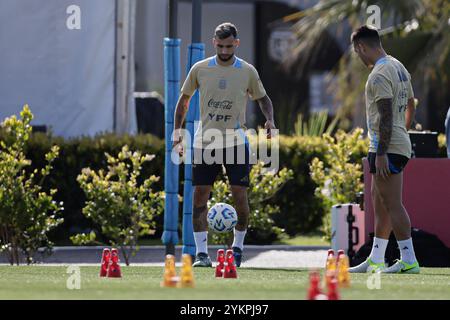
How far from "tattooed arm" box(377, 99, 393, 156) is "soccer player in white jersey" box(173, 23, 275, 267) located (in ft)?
4.04

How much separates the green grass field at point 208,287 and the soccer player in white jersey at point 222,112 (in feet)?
3.54

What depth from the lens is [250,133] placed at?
17.6 meters

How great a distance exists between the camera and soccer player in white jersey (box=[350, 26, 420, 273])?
34.9 ft

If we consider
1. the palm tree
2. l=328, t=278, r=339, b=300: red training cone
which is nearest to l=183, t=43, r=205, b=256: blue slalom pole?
l=328, t=278, r=339, b=300: red training cone

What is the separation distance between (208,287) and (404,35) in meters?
12.1

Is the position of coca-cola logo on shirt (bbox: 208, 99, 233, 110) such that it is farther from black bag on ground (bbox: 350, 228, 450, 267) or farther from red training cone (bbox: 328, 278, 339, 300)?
red training cone (bbox: 328, 278, 339, 300)

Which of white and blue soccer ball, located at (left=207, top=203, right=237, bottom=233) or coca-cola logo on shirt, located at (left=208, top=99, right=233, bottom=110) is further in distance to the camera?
white and blue soccer ball, located at (left=207, top=203, right=237, bottom=233)

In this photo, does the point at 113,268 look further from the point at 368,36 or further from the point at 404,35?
the point at 404,35

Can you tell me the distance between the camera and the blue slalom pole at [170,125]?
13.6m

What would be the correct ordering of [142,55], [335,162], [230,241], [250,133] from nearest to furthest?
[230,241], [335,162], [250,133], [142,55]

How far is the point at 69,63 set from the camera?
18.0 m

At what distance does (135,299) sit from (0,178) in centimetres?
586
